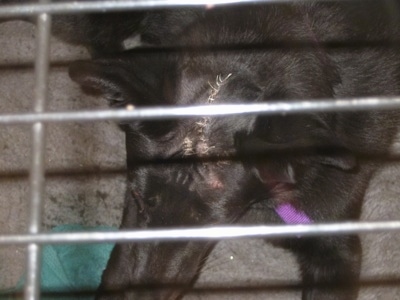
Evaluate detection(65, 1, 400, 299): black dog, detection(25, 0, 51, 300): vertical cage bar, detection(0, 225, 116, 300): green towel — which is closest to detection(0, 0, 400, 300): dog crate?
detection(0, 225, 116, 300): green towel

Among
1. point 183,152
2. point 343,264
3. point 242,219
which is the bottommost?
point 343,264

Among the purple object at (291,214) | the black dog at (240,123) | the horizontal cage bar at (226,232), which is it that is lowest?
the horizontal cage bar at (226,232)

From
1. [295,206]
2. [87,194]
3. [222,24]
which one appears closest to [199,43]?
[222,24]

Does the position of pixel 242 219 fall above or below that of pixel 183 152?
below

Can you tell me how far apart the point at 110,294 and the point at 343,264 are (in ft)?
1.66

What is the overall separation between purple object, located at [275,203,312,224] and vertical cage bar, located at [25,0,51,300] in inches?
28.1

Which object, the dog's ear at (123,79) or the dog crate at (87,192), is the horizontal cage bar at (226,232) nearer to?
the dog's ear at (123,79)

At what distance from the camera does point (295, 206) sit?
1.47 m

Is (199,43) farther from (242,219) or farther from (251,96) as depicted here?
(242,219)

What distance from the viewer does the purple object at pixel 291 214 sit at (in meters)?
1.46

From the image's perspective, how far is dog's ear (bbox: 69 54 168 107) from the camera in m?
1.26

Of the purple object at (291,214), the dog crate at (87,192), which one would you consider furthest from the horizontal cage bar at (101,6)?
the dog crate at (87,192)

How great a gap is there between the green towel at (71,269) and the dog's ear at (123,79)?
41cm

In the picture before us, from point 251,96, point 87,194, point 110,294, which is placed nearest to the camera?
point 251,96
